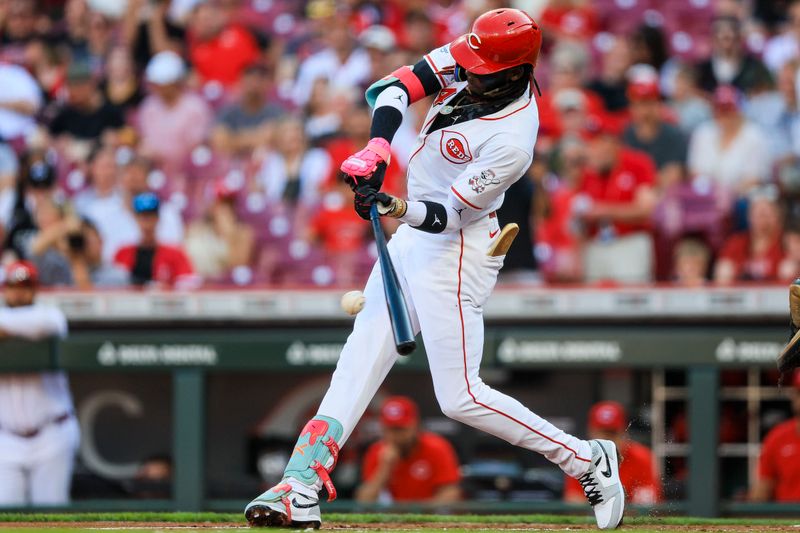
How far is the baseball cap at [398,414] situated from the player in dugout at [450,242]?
259cm

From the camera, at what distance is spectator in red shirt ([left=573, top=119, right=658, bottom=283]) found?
7.80 metres

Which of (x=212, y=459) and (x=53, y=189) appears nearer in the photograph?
(x=212, y=459)

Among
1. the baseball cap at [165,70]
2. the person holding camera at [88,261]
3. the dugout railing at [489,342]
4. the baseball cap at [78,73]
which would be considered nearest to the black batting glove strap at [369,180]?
the dugout railing at [489,342]

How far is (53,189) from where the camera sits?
8.92 m

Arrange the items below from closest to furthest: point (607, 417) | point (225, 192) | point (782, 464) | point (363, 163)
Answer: point (363, 163) < point (607, 417) < point (782, 464) < point (225, 192)

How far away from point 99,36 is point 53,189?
2.06m

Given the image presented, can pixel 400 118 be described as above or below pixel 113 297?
above

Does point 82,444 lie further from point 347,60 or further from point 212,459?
point 347,60

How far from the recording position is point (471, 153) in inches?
181

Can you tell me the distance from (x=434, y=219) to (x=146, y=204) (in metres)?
3.90

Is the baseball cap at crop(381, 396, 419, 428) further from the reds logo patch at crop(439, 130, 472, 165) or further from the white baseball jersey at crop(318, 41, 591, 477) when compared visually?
the reds logo patch at crop(439, 130, 472, 165)

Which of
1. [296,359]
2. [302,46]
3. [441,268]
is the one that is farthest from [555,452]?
[302,46]

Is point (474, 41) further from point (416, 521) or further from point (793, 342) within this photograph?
point (416, 521)

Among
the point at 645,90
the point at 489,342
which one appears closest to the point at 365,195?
the point at 489,342
